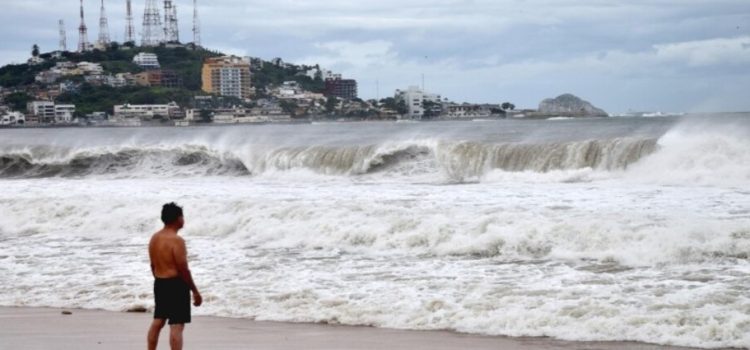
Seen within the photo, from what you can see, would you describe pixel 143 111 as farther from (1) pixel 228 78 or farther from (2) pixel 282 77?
(2) pixel 282 77

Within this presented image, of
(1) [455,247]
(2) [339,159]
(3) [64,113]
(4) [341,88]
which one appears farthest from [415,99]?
(1) [455,247]

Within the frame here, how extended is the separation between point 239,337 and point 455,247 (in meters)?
5.50

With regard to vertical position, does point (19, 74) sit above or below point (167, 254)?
above

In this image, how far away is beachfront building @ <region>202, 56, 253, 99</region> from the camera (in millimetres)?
160875

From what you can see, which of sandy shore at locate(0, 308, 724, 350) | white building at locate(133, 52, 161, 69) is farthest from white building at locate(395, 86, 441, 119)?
sandy shore at locate(0, 308, 724, 350)

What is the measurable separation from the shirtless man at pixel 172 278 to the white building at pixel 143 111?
13290 cm

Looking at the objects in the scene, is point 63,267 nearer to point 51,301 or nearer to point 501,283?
point 51,301

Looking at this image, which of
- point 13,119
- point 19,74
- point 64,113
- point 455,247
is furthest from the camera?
point 19,74

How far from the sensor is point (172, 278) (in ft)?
25.5

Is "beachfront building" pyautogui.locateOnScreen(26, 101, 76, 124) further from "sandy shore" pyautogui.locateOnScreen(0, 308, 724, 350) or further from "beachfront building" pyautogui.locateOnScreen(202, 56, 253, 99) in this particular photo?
"sandy shore" pyautogui.locateOnScreen(0, 308, 724, 350)

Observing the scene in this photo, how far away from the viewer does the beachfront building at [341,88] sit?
6831 inches

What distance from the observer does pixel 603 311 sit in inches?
394

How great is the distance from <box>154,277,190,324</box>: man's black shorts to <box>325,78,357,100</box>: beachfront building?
16500 cm

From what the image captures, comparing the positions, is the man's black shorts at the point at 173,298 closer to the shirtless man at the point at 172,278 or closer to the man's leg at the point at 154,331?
the shirtless man at the point at 172,278
